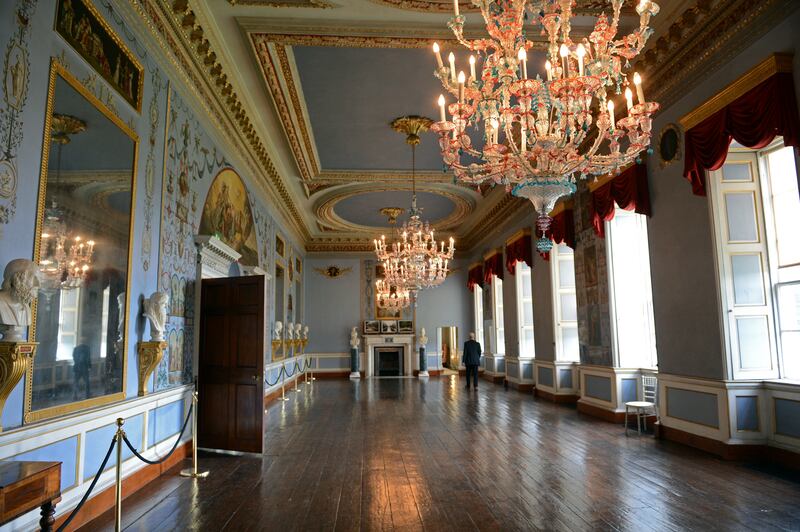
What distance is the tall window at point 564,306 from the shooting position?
35.9ft

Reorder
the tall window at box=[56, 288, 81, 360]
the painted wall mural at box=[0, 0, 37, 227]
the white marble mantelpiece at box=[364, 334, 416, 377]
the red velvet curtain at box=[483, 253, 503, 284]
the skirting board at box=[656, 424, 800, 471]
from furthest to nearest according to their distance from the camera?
the white marble mantelpiece at box=[364, 334, 416, 377] → the red velvet curtain at box=[483, 253, 503, 284] → the skirting board at box=[656, 424, 800, 471] → the tall window at box=[56, 288, 81, 360] → the painted wall mural at box=[0, 0, 37, 227]

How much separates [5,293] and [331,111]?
642cm

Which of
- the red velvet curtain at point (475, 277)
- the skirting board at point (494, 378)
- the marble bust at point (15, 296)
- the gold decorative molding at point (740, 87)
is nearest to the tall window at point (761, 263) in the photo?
the gold decorative molding at point (740, 87)

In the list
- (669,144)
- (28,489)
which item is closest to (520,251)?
(669,144)

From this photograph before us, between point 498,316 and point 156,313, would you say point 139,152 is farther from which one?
point 498,316

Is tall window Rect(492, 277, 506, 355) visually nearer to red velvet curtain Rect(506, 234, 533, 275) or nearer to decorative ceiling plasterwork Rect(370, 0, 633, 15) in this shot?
red velvet curtain Rect(506, 234, 533, 275)

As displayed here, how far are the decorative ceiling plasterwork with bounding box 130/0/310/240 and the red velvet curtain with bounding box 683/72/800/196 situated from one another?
19.0 feet

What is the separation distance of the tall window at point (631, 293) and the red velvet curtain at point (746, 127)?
2371 mm

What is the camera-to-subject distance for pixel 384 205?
49.2 feet

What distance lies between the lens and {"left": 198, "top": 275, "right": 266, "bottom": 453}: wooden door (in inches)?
256

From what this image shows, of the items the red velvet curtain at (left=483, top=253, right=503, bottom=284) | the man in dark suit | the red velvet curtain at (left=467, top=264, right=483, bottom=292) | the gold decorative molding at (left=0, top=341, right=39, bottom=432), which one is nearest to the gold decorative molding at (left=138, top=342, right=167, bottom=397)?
the gold decorative molding at (left=0, top=341, right=39, bottom=432)

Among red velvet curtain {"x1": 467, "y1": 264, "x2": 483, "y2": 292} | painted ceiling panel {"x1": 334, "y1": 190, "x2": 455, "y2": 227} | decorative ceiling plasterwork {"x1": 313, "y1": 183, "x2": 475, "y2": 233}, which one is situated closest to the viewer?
decorative ceiling plasterwork {"x1": 313, "y1": 183, "x2": 475, "y2": 233}

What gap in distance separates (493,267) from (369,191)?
439 cm

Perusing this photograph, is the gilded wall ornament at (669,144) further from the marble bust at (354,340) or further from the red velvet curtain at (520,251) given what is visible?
the marble bust at (354,340)
